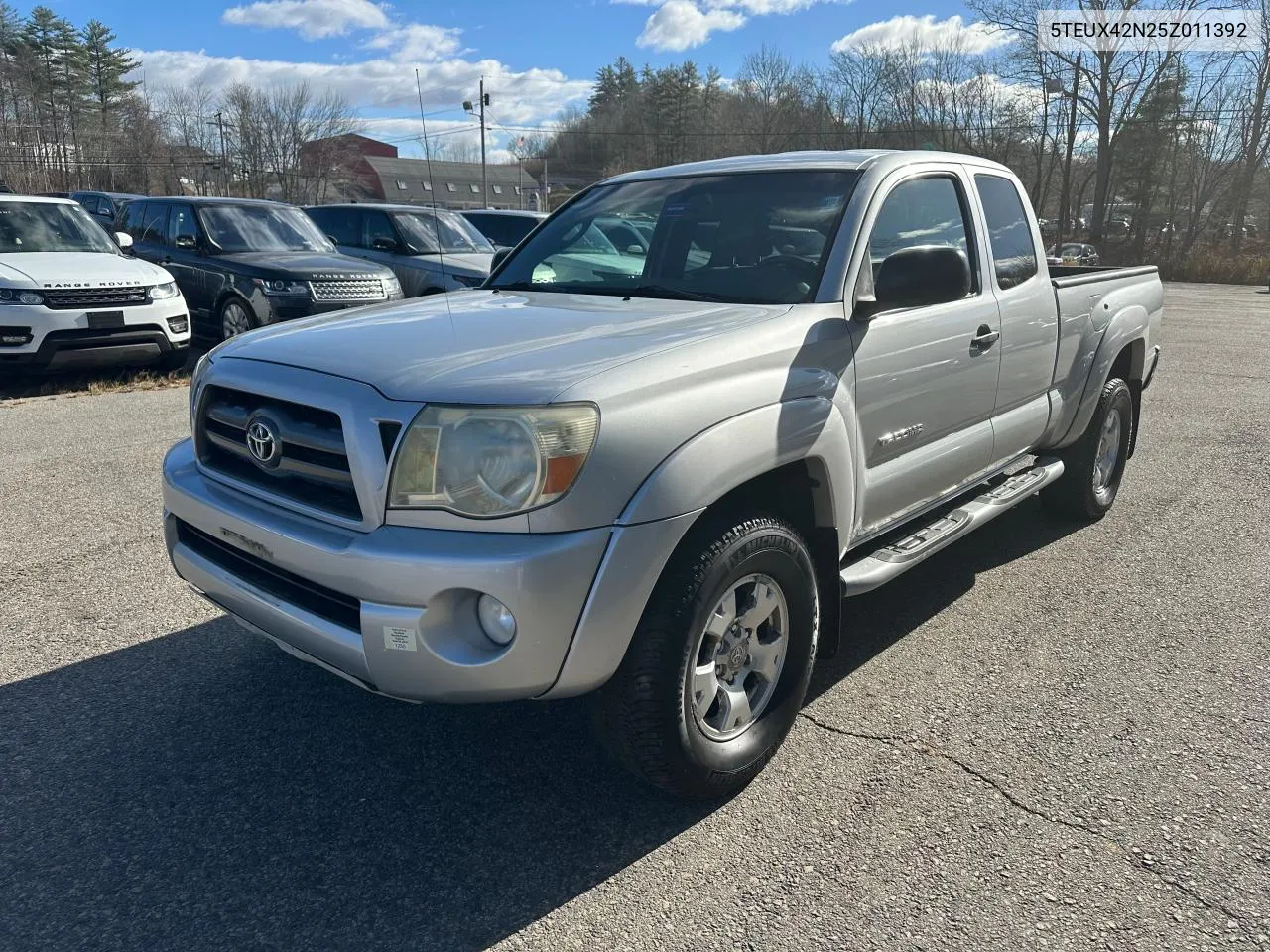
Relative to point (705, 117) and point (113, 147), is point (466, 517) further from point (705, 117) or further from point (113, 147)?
point (705, 117)

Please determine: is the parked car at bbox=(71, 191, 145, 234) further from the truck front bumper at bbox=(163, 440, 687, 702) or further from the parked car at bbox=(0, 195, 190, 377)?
the truck front bumper at bbox=(163, 440, 687, 702)

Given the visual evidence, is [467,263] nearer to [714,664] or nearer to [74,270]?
[74,270]

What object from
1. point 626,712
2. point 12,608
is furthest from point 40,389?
point 626,712

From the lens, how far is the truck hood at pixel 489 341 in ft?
7.79

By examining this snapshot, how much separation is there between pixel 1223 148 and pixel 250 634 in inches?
2181

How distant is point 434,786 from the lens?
2.83 metres

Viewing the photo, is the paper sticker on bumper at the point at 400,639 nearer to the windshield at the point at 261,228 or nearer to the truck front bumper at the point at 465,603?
the truck front bumper at the point at 465,603

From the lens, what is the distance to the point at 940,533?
3.67 meters

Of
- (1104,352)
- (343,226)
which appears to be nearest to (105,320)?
(343,226)

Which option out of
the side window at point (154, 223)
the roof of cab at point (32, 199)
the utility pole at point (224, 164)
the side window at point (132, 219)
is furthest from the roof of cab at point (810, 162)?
the utility pole at point (224, 164)

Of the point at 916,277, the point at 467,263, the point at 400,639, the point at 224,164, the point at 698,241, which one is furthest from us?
the point at 224,164

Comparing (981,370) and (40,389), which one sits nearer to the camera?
(981,370)

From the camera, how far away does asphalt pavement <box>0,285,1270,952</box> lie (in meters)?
2.29

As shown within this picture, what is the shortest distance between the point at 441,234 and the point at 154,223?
11.6 feet
